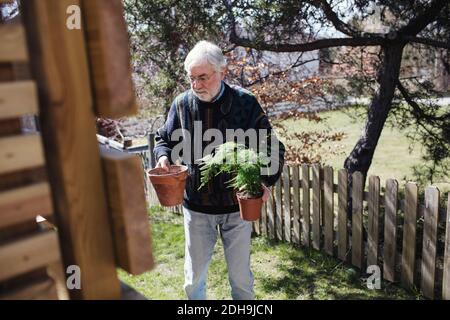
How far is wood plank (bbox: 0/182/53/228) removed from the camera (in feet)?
2.90

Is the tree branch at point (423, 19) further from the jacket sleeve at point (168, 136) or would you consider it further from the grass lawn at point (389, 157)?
the jacket sleeve at point (168, 136)

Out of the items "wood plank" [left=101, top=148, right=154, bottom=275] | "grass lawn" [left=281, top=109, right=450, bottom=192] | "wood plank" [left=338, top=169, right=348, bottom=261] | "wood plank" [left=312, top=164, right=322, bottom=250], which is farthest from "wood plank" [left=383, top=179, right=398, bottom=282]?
"wood plank" [left=101, top=148, right=154, bottom=275]

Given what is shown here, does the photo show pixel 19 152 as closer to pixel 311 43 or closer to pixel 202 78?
pixel 202 78

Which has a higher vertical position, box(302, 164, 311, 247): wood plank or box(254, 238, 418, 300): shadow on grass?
box(302, 164, 311, 247): wood plank

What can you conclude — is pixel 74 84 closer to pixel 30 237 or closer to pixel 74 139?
pixel 74 139

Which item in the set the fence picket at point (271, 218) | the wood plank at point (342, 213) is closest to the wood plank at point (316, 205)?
the wood plank at point (342, 213)

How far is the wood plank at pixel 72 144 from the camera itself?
35.3 inches

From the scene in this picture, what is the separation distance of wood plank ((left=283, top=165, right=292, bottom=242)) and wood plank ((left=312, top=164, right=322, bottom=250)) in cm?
31

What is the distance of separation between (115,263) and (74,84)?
0.45 m

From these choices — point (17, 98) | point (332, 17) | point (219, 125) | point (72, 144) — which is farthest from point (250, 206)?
point (332, 17)

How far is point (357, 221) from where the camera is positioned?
13.3 ft

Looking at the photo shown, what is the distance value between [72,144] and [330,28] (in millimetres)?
4433

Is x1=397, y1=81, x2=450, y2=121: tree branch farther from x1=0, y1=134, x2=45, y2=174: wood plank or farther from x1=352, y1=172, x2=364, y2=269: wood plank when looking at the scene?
x1=0, y1=134, x2=45, y2=174: wood plank

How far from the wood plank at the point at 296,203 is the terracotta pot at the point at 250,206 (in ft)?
6.77
